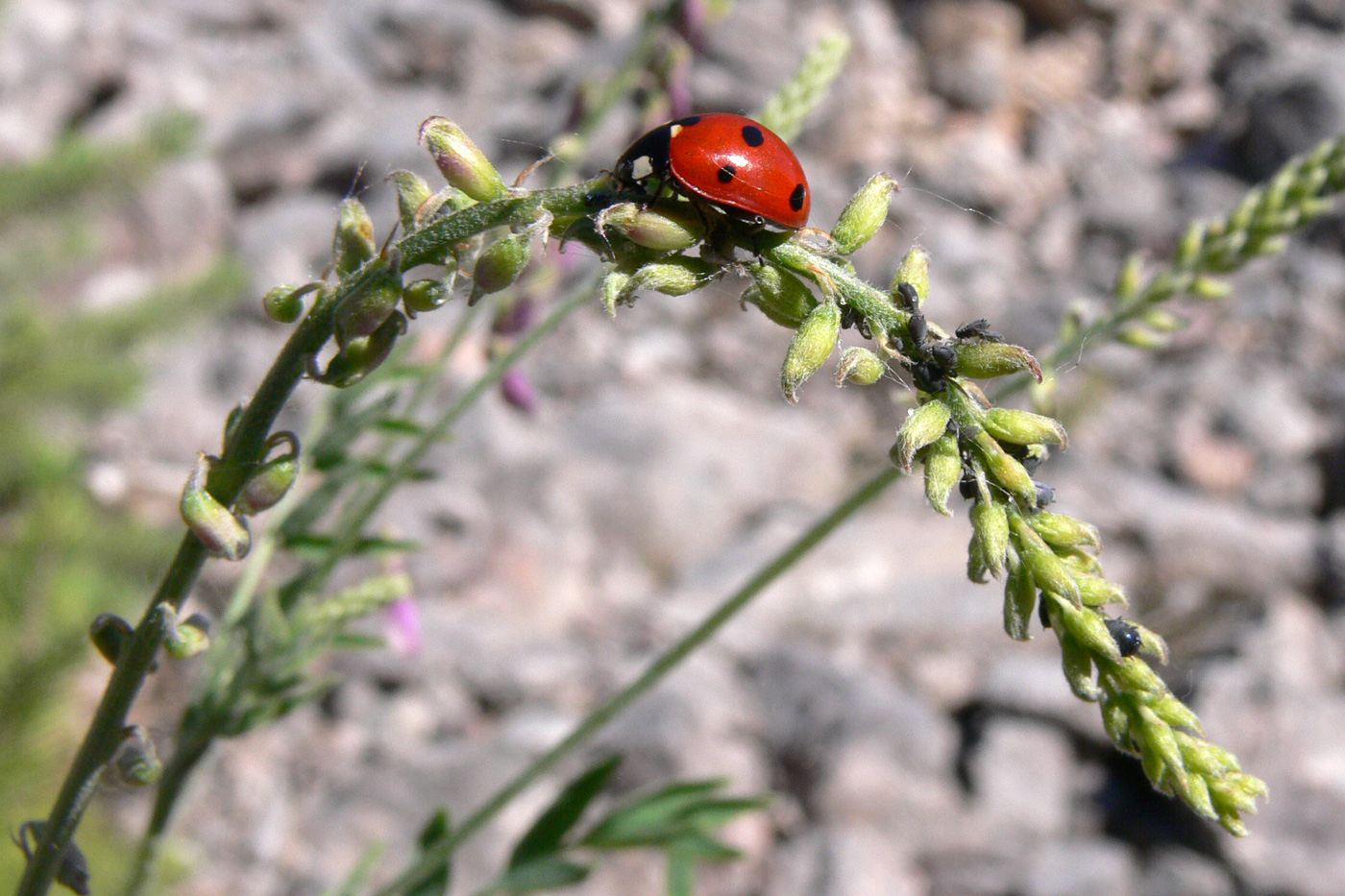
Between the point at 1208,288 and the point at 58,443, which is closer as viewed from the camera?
the point at 1208,288

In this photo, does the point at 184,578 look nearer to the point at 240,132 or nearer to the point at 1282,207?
the point at 1282,207

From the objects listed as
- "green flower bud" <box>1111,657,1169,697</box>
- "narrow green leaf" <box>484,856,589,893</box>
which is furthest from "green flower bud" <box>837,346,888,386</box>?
"narrow green leaf" <box>484,856,589,893</box>

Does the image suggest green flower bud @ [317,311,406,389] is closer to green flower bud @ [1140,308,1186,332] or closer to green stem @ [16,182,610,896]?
green stem @ [16,182,610,896]

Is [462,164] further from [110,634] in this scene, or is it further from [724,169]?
[110,634]

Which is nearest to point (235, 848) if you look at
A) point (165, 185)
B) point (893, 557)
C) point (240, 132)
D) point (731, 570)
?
point (731, 570)

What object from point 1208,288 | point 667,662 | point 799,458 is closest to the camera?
point 667,662

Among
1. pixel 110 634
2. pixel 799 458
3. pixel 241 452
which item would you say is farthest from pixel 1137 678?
pixel 799 458

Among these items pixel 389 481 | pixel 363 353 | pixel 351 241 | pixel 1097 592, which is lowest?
pixel 1097 592
